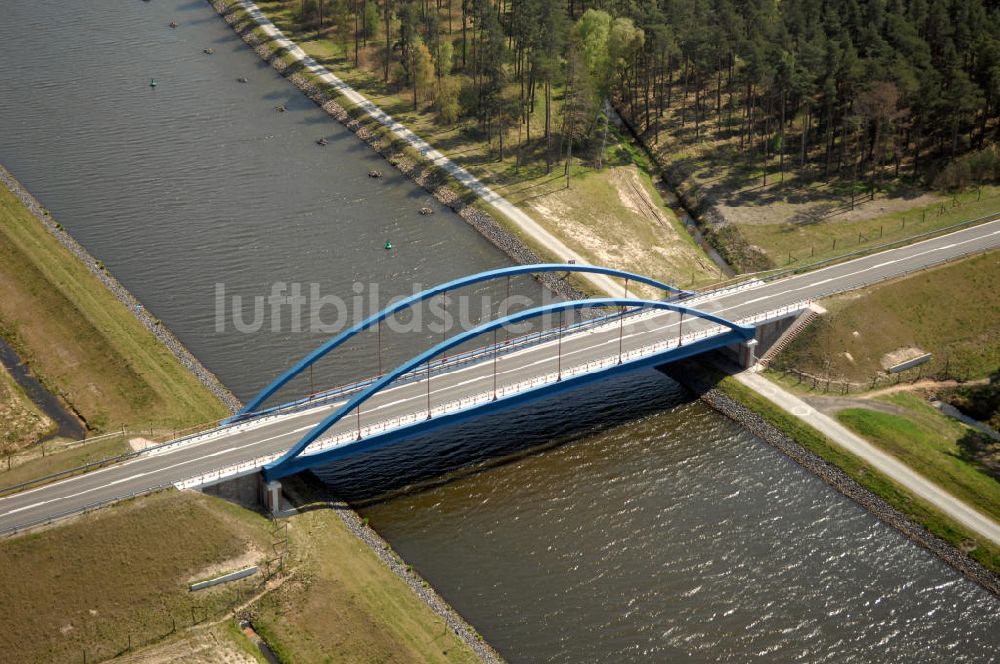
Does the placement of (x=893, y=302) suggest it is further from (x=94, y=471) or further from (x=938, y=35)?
(x=94, y=471)

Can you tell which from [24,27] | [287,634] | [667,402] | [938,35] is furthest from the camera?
[24,27]

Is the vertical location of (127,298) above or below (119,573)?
above

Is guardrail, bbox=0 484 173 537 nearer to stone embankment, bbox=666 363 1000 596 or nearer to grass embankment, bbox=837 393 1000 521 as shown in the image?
stone embankment, bbox=666 363 1000 596

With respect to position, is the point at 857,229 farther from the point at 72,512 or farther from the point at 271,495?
the point at 72,512

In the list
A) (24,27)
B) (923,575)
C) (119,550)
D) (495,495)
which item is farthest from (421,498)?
(24,27)

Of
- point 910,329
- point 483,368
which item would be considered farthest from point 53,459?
point 910,329

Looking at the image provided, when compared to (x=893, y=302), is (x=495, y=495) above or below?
below

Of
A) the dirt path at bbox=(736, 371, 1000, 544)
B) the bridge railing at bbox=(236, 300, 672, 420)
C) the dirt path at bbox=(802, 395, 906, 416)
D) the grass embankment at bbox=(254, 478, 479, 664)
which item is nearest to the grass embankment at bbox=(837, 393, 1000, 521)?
the dirt path at bbox=(802, 395, 906, 416)
